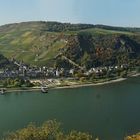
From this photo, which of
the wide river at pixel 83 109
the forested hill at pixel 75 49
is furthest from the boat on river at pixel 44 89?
the forested hill at pixel 75 49

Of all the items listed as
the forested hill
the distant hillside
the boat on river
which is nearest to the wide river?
the boat on river

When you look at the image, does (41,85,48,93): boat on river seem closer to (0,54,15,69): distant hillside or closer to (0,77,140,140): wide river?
(0,77,140,140): wide river

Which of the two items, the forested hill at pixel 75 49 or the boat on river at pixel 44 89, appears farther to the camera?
the forested hill at pixel 75 49

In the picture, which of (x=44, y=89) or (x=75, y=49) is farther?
(x=75, y=49)

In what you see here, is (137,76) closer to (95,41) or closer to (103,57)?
(103,57)

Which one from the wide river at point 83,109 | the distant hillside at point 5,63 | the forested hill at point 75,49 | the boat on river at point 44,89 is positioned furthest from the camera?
the forested hill at point 75,49

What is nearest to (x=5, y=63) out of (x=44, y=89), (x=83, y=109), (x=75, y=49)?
(x=75, y=49)

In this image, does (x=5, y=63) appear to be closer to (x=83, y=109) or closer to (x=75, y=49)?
(x=75, y=49)

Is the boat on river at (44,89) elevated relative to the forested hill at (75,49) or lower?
lower

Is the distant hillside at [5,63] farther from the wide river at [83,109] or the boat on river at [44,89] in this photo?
the wide river at [83,109]

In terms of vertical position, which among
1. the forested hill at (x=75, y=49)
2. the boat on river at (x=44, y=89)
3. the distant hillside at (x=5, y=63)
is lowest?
the boat on river at (x=44, y=89)
